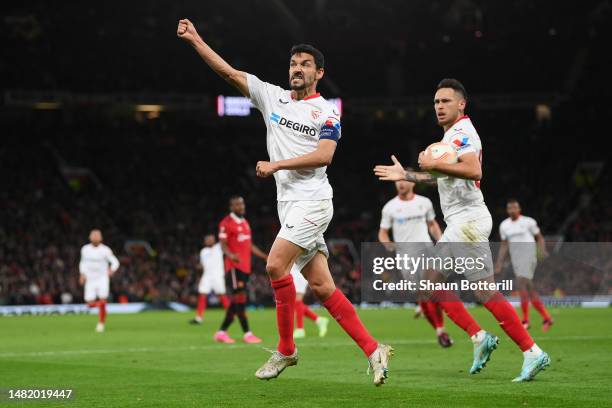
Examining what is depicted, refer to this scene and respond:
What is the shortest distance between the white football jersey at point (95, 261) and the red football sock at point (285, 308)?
15962 mm

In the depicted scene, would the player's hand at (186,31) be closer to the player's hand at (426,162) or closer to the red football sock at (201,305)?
the player's hand at (426,162)

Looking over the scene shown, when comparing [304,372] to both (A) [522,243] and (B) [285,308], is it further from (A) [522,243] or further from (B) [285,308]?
(A) [522,243]

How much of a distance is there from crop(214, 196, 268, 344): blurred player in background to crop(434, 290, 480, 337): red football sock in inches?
243

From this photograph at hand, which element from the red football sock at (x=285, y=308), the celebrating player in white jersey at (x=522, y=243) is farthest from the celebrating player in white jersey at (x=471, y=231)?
the celebrating player in white jersey at (x=522, y=243)

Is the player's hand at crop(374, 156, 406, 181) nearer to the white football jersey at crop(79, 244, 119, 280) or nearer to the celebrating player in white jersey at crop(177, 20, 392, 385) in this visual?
the celebrating player in white jersey at crop(177, 20, 392, 385)

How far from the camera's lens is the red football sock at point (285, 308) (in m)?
8.80

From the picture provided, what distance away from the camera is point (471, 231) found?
34.5ft

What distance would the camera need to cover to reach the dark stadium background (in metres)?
45.1

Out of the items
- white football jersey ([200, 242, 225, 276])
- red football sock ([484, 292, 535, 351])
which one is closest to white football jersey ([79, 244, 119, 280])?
white football jersey ([200, 242, 225, 276])

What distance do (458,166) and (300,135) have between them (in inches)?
61.5

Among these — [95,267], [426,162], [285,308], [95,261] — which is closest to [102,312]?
[95,267]

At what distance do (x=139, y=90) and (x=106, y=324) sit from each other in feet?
79.2

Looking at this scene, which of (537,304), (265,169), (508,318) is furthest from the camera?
(537,304)

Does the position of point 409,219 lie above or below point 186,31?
below
